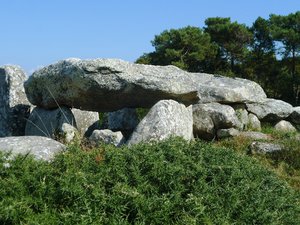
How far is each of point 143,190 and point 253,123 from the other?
40.1 ft

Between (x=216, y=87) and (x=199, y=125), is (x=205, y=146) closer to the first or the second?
(x=199, y=125)

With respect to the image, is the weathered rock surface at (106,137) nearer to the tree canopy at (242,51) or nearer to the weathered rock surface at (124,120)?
the weathered rock surface at (124,120)

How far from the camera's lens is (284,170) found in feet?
37.9

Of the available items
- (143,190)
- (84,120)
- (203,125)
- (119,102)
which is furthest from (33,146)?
(203,125)

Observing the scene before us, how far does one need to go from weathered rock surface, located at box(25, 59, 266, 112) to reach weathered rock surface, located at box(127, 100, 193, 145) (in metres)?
0.55

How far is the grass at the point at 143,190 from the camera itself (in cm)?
464

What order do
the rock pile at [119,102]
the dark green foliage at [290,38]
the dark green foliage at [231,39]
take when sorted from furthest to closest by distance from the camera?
the dark green foliage at [231,39] → the dark green foliage at [290,38] → the rock pile at [119,102]

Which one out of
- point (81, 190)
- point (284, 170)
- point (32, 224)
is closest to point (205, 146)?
point (81, 190)

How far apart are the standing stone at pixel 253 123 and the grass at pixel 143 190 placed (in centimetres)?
1038

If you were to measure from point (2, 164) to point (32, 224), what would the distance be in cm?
136

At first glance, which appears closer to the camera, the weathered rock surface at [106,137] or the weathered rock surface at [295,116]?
the weathered rock surface at [106,137]

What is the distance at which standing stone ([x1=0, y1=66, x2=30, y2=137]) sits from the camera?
14594mm

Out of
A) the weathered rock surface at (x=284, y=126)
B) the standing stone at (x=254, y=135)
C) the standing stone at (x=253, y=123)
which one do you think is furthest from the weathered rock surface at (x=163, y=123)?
Result: the weathered rock surface at (x=284, y=126)

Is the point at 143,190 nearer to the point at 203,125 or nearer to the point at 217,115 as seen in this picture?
the point at 203,125
